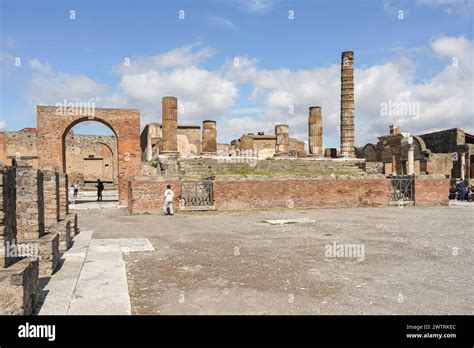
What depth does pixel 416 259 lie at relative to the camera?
267 inches

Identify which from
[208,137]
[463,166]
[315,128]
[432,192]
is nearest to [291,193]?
[432,192]

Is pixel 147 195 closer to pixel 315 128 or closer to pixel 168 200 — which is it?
pixel 168 200

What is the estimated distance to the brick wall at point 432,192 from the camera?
60.0 feet

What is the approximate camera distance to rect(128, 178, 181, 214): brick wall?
14.8 metres

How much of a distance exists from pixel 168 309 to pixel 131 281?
137 centimetres

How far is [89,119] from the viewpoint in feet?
64.8

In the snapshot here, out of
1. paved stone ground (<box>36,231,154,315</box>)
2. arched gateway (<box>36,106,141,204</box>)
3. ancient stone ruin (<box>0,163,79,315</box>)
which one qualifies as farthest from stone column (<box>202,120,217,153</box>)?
paved stone ground (<box>36,231,154,315</box>)

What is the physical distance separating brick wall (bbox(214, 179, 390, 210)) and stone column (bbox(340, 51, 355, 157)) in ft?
33.9

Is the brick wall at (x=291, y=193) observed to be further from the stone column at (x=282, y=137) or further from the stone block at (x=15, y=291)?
the stone column at (x=282, y=137)

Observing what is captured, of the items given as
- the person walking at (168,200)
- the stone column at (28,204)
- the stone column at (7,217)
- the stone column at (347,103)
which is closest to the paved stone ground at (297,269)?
the stone column at (7,217)

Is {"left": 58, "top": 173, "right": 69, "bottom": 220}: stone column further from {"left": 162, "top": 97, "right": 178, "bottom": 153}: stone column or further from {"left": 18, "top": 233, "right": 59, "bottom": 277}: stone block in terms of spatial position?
{"left": 162, "top": 97, "right": 178, "bottom": 153}: stone column
